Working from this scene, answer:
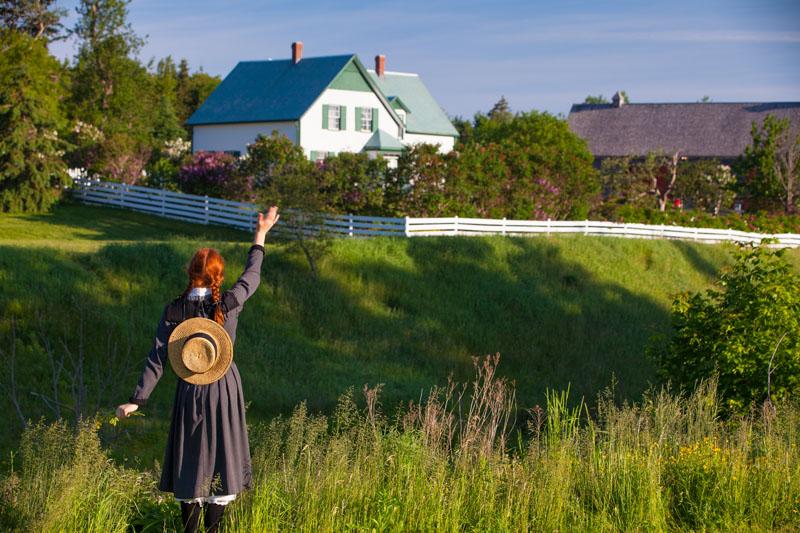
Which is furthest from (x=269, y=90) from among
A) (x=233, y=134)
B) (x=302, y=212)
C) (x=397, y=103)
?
(x=302, y=212)

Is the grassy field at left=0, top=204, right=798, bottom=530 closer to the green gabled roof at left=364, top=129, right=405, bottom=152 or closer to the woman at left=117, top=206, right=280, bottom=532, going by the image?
the woman at left=117, top=206, right=280, bottom=532

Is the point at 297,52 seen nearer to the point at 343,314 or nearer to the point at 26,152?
the point at 26,152

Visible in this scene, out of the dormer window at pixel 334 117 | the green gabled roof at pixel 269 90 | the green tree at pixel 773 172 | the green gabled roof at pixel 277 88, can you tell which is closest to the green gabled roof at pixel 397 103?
the green gabled roof at pixel 277 88

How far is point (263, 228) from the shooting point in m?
6.28

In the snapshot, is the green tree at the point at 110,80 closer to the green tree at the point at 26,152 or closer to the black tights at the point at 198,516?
the green tree at the point at 26,152

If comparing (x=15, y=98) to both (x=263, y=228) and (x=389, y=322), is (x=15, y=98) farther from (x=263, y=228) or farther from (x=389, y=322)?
(x=263, y=228)

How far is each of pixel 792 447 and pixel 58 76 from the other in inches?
1792

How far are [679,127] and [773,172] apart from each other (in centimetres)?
1896

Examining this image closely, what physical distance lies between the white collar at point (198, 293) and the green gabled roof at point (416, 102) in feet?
155

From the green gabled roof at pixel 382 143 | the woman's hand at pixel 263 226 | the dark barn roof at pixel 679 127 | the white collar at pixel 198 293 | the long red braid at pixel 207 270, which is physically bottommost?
the white collar at pixel 198 293

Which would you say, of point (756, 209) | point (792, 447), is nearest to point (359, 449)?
point (792, 447)

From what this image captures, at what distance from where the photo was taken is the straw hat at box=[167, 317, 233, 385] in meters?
5.59

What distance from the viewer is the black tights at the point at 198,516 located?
5637 mm

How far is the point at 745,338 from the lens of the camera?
11344 mm
